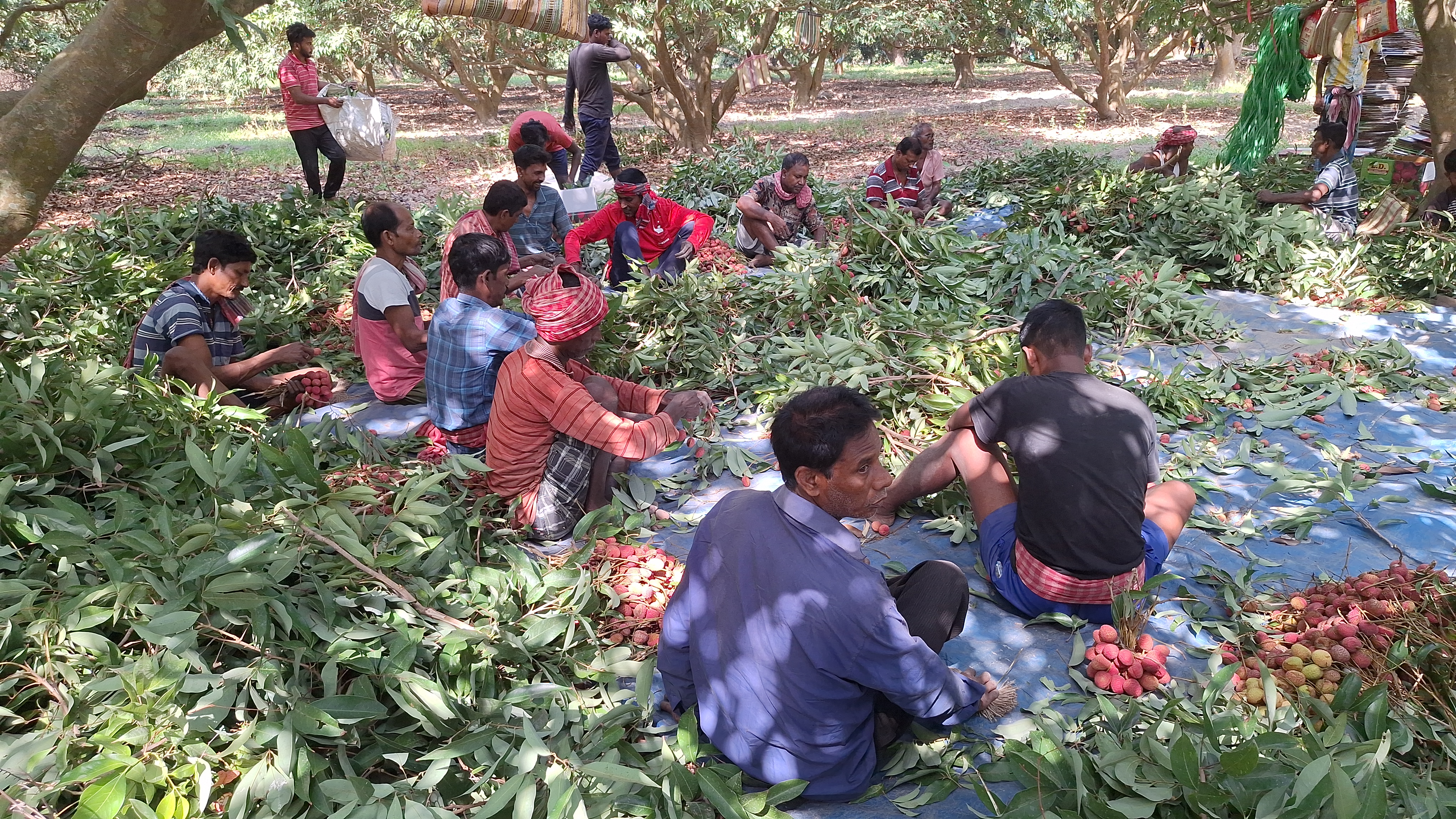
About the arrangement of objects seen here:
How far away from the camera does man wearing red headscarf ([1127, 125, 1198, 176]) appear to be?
727cm

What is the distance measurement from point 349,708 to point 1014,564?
1.95m

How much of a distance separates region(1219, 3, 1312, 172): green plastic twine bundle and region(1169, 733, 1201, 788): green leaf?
8887mm

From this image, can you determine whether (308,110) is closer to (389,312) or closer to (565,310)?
(389,312)

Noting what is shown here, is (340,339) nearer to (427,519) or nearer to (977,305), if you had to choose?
(427,519)

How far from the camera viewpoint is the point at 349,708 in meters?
2.05

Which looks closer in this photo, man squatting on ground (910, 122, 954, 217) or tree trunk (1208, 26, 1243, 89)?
man squatting on ground (910, 122, 954, 217)

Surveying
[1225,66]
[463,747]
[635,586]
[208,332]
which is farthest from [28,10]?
[1225,66]

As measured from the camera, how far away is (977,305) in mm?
4836

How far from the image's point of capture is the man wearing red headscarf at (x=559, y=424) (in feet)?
10.1

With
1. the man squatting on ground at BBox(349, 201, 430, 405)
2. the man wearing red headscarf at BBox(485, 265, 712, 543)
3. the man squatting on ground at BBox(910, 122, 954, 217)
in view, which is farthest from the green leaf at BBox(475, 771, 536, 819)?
the man squatting on ground at BBox(910, 122, 954, 217)

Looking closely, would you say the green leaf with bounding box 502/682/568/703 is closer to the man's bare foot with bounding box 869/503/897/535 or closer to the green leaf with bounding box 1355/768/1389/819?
the man's bare foot with bounding box 869/503/897/535

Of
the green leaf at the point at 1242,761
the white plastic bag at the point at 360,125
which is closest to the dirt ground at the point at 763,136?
the white plastic bag at the point at 360,125

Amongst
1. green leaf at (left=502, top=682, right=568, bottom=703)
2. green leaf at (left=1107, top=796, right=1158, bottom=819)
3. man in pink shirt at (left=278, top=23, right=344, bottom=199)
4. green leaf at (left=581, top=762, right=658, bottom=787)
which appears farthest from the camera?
man in pink shirt at (left=278, top=23, right=344, bottom=199)

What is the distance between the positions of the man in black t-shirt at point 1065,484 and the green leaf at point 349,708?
1883 millimetres
